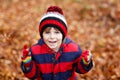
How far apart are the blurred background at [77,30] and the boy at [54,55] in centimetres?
69

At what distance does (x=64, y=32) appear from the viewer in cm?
432

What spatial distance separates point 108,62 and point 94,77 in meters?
0.53

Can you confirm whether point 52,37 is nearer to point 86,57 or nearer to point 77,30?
point 86,57

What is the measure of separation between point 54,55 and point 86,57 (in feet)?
1.42

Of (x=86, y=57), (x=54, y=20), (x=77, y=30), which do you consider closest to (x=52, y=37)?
(x=54, y=20)

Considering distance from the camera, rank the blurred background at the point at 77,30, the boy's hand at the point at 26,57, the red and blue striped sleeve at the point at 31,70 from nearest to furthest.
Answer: the boy's hand at the point at 26,57, the red and blue striped sleeve at the point at 31,70, the blurred background at the point at 77,30

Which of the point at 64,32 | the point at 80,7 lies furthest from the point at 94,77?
the point at 80,7

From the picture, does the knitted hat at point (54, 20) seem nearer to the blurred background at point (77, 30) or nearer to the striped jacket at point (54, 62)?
the striped jacket at point (54, 62)

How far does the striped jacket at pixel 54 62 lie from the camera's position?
4.47 meters

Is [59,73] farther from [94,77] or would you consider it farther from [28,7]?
[28,7]

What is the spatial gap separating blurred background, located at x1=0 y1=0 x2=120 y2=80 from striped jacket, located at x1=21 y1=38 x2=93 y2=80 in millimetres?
668

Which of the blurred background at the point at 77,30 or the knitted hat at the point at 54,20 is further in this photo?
the blurred background at the point at 77,30

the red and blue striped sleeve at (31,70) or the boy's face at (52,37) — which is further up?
the boy's face at (52,37)

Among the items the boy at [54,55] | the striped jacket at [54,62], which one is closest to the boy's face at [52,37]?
the boy at [54,55]
